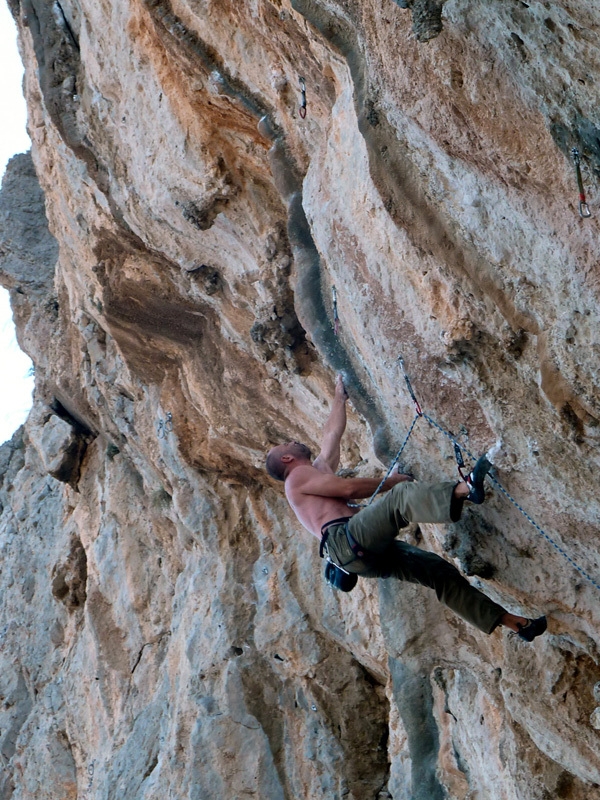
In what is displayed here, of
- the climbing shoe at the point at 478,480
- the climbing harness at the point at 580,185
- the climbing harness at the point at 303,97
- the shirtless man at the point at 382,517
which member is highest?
the climbing harness at the point at 580,185

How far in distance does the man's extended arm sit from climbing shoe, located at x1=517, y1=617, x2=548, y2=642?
1395 millimetres

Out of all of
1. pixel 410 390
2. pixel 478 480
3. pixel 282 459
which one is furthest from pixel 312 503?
pixel 478 480

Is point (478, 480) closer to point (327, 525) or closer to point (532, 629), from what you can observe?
point (532, 629)

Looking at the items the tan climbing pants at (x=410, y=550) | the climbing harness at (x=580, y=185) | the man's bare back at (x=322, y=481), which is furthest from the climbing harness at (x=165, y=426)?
the climbing harness at (x=580, y=185)

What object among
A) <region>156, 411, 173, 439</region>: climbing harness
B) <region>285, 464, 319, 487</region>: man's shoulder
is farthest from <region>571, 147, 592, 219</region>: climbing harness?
<region>156, 411, 173, 439</region>: climbing harness

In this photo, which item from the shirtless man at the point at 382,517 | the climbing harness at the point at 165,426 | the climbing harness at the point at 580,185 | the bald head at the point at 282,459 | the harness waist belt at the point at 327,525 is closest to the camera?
the climbing harness at the point at 580,185

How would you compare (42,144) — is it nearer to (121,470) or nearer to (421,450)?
(121,470)

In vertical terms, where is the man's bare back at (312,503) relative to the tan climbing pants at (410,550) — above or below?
below

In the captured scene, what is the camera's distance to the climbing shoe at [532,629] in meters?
4.05

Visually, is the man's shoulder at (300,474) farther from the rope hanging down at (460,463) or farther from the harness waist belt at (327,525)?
the rope hanging down at (460,463)

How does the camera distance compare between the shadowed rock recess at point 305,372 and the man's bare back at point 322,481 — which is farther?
the man's bare back at point 322,481

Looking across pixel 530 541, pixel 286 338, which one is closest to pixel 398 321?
pixel 530 541

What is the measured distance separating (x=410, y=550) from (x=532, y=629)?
741 millimetres

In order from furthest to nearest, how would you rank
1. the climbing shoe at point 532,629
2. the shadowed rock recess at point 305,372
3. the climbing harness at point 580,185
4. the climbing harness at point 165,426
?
the climbing harness at point 165,426 → the climbing shoe at point 532,629 → the shadowed rock recess at point 305,372 → the climbing harness at point 580,185
